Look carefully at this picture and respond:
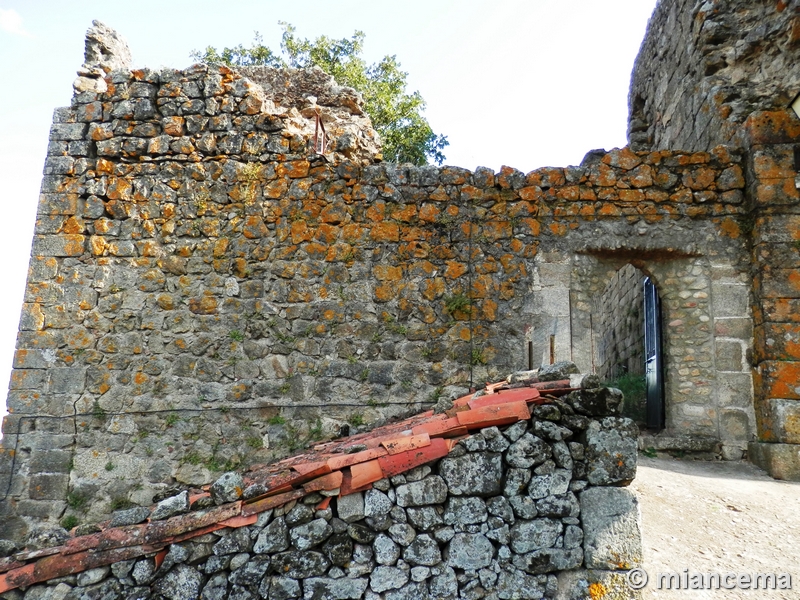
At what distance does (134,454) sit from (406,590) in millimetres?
3219

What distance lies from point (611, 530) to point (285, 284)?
11.5 feet

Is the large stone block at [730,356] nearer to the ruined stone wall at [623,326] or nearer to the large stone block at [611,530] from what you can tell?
the ruined stone wall at [623,326]

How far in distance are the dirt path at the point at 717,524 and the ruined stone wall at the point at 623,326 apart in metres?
3.03

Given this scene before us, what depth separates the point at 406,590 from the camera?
3057 mm

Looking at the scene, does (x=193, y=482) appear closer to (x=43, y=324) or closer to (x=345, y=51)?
(x=43, y=324)

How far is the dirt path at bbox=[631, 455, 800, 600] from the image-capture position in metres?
3.56

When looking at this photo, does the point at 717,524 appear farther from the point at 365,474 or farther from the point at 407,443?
the point at 365,474

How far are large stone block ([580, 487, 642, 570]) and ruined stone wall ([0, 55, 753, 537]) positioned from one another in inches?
92.4

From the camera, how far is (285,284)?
5609 mm

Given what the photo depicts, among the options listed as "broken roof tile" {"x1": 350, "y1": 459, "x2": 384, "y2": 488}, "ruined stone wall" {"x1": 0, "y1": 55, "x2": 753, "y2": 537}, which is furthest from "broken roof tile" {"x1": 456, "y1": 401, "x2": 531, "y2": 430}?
"ruined stone wall" {"x1": 0, "y1": 55, "x2": 753, "y2": 537}

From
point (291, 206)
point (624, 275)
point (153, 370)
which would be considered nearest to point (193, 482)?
point (153, 370)

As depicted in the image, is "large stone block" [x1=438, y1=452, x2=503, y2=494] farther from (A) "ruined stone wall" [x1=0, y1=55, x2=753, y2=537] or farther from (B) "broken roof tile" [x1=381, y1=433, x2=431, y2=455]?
(A) "ruined stone wall" [x1=0, y1=55, x2=753, y2=537]

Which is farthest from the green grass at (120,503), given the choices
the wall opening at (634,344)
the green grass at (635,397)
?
the green grass at (635,397)

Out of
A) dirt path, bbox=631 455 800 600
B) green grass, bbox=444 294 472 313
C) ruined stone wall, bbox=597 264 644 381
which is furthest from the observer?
ruined stone wall, bbox=597 264 644 381
